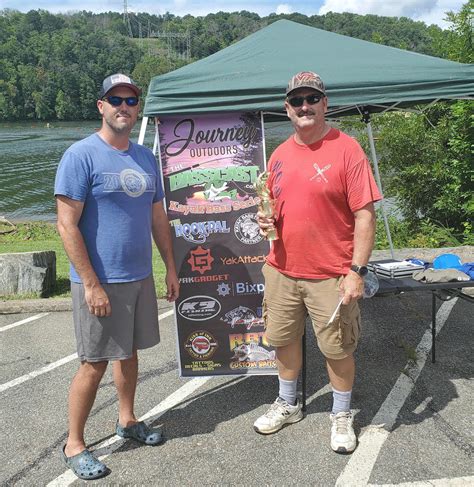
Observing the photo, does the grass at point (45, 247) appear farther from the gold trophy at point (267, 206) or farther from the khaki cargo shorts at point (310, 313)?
the gold trophy at point (267, 206)

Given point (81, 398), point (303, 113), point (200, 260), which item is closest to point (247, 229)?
point (200, 260)

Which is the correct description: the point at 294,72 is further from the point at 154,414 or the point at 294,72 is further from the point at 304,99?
the point at 154,414

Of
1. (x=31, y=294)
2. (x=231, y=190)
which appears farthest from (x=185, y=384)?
(x=31, y=294)

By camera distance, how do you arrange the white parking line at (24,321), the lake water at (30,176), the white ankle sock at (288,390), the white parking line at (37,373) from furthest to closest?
the lake water at (30,176)
the white parking line at (24,321)
the white parking line at (37,373)
the white ankle sock at (288,390)

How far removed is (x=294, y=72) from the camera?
3.50m

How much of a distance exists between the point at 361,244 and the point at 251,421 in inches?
54.0

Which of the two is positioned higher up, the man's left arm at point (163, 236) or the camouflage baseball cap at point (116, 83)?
the camouflage baseball cap at point (116, 83)

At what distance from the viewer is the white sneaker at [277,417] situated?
301 cm

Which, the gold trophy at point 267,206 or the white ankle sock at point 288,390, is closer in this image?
the gold trophy at point 267,206

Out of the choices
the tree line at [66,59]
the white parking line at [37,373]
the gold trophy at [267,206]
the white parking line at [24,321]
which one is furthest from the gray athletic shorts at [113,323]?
the tree line at [66,59]

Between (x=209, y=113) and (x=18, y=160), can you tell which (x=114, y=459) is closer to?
(x=209, y=113)

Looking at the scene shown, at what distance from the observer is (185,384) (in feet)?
12.1

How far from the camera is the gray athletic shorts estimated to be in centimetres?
258

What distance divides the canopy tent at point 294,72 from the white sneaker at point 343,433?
6.56 feet
